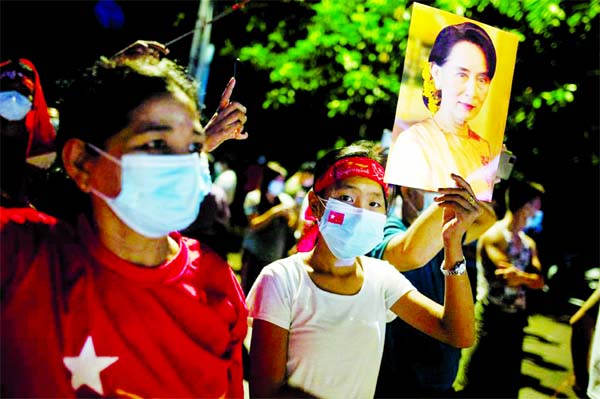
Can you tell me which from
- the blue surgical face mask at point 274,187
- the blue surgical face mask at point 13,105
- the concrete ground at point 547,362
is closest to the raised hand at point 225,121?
the blue surgical face mask at point 13,105

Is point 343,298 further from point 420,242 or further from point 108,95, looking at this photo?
point 108,95

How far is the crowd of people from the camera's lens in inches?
55.7

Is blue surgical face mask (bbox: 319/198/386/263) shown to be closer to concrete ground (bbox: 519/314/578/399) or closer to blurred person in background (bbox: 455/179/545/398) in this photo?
blurred person in background (bbox: 455/179/545/398)

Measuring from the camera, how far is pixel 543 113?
6.63 m

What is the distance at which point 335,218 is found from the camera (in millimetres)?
2270

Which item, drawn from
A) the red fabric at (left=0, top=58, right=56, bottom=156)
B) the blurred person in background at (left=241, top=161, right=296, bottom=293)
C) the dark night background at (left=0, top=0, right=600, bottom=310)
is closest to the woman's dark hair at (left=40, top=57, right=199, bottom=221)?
the red fabric at (left=0, top=58, right=56, bottom=156)

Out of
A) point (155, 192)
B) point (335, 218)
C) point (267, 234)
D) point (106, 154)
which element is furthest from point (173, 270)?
point (267, 234)

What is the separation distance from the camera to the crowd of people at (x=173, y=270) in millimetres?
1414

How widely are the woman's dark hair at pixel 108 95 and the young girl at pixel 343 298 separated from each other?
2.59ft

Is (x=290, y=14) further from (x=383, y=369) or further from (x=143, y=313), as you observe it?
(x=143, y=313)

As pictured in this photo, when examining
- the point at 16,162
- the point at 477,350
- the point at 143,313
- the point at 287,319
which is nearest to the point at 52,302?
the point at 143,313

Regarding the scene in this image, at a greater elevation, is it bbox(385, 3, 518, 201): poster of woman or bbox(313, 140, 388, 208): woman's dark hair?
bbox(385, 3, 518, 201): poster of woman

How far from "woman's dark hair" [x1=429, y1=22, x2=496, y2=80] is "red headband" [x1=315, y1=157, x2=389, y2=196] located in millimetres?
531

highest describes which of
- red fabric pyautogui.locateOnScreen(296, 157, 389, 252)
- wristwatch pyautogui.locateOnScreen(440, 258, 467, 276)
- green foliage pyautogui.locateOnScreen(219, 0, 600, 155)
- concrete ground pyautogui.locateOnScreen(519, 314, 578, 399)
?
green foliage pyautogui.locateOnScreen(219, 0, 600, 155)
